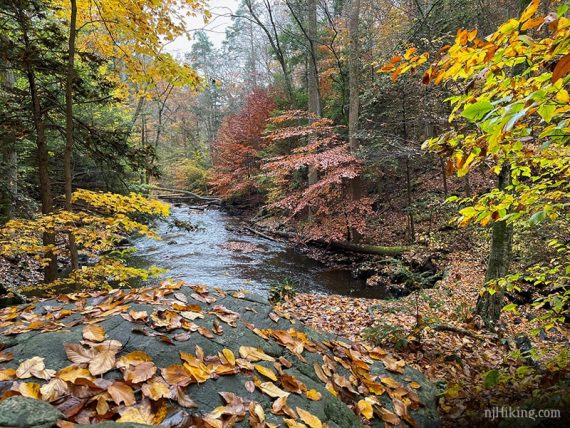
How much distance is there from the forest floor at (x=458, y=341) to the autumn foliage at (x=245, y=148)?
1253 centimetres

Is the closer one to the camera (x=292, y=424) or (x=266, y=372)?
(x=292, y=424)

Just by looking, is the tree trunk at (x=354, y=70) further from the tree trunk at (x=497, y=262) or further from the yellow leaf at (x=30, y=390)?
the yellow leaf at (x=30, y=390)

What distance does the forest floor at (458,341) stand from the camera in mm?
2520

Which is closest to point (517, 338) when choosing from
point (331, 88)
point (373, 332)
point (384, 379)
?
point (373, 332)

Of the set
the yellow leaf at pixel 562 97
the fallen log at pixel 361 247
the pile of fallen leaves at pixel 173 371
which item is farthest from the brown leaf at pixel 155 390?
the fallen log at pixel 361 247

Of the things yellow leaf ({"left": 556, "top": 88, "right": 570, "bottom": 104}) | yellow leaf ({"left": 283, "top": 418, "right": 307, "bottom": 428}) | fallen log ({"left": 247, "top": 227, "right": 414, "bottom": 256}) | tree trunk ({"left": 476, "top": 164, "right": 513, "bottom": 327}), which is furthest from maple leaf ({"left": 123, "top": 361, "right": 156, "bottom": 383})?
fallen log ({"left": 247, "top": 227, "right": 414, "bottom": 256})

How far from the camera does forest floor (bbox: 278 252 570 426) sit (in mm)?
2520

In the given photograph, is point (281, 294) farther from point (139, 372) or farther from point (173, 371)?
point (139, 372)

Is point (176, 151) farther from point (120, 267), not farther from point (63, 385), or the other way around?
point (63, 385)

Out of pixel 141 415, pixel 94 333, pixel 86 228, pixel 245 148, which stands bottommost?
pixel 141 415

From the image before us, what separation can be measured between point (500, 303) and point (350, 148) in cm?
731

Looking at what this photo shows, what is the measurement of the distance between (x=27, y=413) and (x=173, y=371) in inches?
27.0

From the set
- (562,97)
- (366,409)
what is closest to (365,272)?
(366,409)

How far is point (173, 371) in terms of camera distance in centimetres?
179
